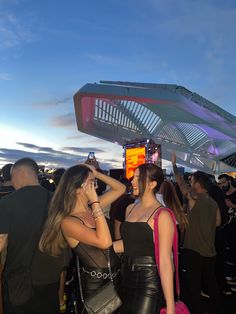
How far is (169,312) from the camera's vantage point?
2434mm

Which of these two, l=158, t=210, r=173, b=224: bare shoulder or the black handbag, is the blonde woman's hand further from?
the black handbag

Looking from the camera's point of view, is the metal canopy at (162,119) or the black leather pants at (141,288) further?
the metal canopy at (162,119)

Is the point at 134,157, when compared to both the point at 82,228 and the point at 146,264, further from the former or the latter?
the point at 82,228

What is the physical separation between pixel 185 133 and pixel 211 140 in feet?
13.3

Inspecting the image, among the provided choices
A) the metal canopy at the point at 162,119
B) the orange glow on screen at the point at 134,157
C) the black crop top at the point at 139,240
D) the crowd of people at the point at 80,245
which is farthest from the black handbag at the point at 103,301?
the metal canopy at the point at 162,119

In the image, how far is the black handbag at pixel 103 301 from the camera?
238cm

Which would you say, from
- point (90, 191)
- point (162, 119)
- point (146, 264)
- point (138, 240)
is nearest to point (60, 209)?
point (90, 191)

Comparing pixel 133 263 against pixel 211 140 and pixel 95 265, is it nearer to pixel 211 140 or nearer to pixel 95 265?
pixel 95 265

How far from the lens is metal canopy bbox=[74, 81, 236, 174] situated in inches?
1101

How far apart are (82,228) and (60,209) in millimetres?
219

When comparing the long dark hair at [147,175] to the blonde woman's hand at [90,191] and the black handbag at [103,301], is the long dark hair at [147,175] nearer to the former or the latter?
the blonde woman's hand at [90,191]

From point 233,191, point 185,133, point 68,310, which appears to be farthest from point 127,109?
point 68,310

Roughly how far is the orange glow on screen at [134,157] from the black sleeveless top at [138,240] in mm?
18824

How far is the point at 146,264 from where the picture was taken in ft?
8.45
